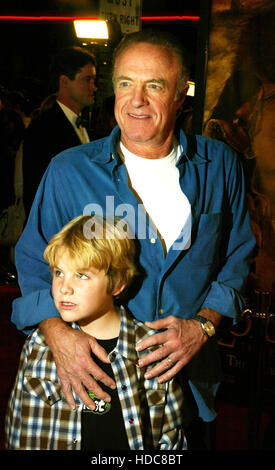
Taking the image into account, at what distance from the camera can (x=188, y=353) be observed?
1.56 metres

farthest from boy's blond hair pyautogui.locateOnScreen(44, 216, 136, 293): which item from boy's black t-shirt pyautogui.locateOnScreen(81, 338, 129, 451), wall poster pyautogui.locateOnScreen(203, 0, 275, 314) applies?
wall poster pyautogui.locateOnScreen(203, 0, 275, 314)

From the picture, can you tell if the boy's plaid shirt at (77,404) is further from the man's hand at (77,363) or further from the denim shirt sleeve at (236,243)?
the denim shirt sleeve at (236,243)

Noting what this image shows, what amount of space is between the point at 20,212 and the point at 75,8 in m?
3.53

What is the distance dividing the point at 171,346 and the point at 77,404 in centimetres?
30

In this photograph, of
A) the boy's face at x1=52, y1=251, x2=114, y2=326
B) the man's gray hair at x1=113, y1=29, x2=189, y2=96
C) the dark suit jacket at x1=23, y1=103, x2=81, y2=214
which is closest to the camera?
the boy's face at x1=52, y1=251, x2=114, y2=326

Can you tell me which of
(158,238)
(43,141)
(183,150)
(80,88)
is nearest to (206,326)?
(158,238)

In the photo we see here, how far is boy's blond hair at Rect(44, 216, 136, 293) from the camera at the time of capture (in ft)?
4.61

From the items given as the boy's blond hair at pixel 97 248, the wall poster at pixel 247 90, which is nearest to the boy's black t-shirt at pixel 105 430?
the boy's blond hair at pixel 97 248

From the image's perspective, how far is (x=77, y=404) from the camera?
1.46 metres

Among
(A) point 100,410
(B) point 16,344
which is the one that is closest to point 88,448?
(A) point 100,410

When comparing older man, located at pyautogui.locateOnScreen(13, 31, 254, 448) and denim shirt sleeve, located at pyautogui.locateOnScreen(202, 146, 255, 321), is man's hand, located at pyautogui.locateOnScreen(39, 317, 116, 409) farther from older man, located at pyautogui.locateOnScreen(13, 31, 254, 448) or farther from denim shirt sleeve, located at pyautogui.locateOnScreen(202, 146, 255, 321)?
denim shirt sleeve, located at pyautogui.locateOnScreen(202, 146, 255, 321)

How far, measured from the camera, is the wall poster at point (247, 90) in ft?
9.25

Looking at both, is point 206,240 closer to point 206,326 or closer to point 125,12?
point 206,326
